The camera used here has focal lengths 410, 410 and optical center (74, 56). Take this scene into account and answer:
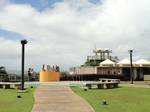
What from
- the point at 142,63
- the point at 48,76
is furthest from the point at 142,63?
A: the point at 48,76

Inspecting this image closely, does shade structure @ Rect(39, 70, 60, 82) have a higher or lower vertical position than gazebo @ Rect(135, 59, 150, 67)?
Result: lower

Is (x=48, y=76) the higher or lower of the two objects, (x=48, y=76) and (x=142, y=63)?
the lower

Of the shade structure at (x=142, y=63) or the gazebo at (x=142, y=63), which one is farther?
the shade structure at (x=142, y=63)

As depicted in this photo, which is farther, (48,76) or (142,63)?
(142,63)

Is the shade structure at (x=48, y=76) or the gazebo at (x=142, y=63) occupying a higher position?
the gazebo at (x=142, y=63)

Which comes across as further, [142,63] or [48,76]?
[142,63]

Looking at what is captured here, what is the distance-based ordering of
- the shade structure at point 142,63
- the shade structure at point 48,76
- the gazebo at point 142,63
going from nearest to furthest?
the shade structure at point 48,76, the gazebo at point 142,63, the shade structure at point 142,63

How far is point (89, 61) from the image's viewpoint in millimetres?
86875

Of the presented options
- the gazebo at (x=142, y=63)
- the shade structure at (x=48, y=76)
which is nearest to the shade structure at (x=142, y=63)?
the gazebo at (x=142, y=63)

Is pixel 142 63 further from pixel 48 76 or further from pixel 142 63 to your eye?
pixel 48 76

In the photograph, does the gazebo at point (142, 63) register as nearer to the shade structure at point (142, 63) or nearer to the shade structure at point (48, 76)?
the shade structure at point (142, 63)

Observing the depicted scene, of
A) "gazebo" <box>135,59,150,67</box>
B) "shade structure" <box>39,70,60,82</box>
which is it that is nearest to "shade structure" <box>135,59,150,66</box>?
"gazebo" <box>135,59,150,67</box>

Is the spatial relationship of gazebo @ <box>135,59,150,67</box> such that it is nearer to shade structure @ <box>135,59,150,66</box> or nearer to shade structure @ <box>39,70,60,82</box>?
shade structure @ <box>135,59,150,66</box>

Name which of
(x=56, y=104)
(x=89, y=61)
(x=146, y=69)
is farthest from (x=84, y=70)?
(x=56, y=104)
